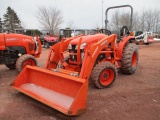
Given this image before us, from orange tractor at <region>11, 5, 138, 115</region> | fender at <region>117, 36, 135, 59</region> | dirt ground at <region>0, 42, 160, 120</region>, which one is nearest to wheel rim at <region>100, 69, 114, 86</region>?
orange tractor at <region>11, 5, 138, 115</region>

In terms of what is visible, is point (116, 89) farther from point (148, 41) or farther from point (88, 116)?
point (148, 41)

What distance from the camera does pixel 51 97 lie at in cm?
413

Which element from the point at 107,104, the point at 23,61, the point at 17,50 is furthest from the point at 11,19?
the point at 107,104

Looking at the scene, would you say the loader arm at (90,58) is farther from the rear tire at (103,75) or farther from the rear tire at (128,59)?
the rear tire at (128,59)

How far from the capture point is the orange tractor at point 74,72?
3.87 meters

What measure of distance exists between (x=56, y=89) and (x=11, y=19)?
1853 inches

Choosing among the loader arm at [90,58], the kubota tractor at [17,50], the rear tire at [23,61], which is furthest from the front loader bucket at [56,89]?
the kubota tractor at [17,50]

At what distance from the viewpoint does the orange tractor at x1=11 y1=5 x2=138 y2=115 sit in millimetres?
3871

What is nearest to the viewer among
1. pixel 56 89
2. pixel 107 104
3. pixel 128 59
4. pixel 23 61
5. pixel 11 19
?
pixel 107 104

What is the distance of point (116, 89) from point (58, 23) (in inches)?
1582

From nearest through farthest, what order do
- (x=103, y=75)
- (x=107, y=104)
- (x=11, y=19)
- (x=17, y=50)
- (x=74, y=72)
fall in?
(x=107, y=104), (x=74, y=72), (x=103, y=75), (x=17, y=50), (x=11, y=19)

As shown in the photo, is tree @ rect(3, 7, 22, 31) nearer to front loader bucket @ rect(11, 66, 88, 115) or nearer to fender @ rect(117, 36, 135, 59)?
fender @ rect(117, 36, 135, 59)

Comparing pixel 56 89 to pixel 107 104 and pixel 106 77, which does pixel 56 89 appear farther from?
pixel 106 77

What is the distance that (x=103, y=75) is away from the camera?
507cm
